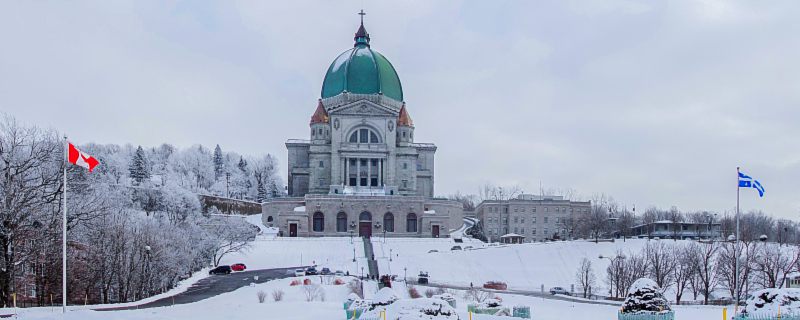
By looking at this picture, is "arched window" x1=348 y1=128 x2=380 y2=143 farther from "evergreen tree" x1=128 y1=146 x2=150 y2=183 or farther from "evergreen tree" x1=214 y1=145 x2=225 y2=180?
"evergreen tree" x1=214 y1=145 x2=225 y2=180

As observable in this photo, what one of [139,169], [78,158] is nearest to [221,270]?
[78,158]

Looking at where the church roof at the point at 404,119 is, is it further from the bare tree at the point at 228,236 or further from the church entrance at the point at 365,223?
the bare tree at the point at 228,236

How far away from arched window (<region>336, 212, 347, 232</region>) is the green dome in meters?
17.9

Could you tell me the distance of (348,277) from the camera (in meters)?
60.4

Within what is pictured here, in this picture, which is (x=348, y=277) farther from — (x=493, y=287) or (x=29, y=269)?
(x=29, y=269)

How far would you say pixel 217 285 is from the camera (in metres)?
55.4

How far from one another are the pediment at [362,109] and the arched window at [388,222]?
13256 millimetres

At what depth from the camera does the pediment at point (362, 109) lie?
100 metres

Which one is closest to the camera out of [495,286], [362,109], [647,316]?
[647,316]

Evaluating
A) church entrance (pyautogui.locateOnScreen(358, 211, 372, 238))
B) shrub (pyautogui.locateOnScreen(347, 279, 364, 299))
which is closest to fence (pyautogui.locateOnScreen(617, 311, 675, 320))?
shrub (pyautogui.locateOnScreen(347, 279, 364, 299))

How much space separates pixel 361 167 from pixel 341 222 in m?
10.1

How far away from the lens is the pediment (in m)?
100

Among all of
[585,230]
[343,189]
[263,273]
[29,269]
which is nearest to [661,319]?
[29,269]

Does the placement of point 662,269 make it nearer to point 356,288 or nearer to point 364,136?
point 356,288
